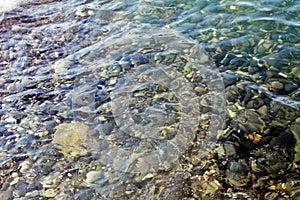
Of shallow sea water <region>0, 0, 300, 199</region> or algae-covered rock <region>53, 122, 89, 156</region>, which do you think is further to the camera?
algae-covered rock <region>53, 122, 89, 156</region>

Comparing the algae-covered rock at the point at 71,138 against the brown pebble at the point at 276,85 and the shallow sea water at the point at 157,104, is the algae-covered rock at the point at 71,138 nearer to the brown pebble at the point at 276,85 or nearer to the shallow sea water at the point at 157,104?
the shallow sea water at the point at 157,104

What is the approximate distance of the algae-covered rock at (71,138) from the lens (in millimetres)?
4961

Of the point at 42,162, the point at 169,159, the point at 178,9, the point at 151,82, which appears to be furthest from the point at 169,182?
the point at 178,9

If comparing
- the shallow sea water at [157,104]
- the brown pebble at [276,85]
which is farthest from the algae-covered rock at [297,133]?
the brown pebble at [276,85]

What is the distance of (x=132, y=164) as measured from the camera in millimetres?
4680

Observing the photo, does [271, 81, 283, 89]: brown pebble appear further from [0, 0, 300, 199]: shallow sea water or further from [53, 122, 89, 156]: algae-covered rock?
[53, 122, 89, 156]: algae-covered rock

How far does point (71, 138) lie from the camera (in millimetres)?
5160

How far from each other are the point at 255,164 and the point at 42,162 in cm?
286

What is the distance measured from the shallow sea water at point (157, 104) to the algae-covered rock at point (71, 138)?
2 cm

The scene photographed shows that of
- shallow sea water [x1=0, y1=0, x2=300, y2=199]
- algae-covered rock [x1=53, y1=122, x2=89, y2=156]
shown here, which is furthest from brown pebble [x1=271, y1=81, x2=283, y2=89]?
algae-covered rock [x1=53, y1=122, x2=89, y2=156]

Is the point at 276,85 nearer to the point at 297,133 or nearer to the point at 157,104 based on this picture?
the point at 297,133

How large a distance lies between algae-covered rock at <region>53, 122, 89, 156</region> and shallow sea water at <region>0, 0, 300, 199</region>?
2 cm

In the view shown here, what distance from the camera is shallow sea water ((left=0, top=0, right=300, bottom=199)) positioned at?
14.5ft

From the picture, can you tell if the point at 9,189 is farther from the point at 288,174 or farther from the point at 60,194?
the point at 288,174
